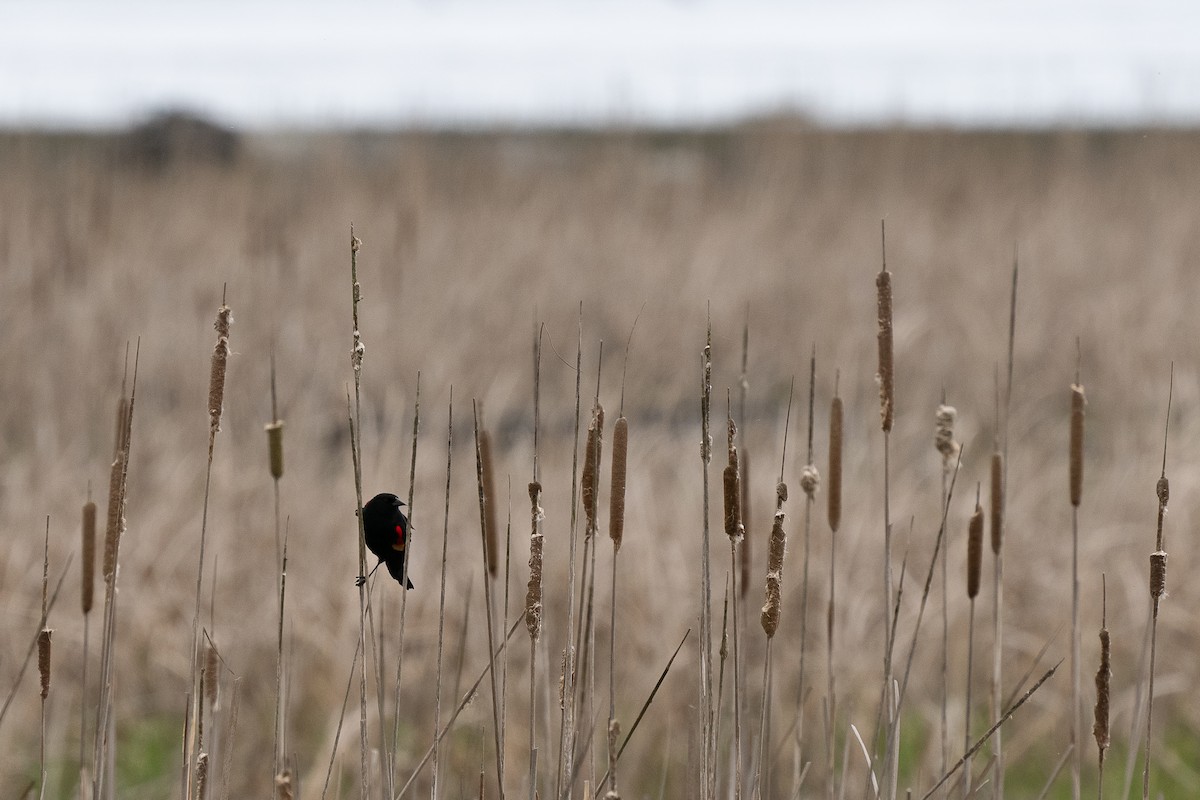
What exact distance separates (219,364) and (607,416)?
3403 millimetres

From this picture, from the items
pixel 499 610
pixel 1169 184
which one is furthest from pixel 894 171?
pixel 499 610

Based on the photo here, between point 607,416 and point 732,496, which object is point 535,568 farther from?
point 607,416

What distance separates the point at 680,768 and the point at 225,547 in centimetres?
141

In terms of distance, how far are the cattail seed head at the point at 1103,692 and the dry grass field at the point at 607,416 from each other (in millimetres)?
135

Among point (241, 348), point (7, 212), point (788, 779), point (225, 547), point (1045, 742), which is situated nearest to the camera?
point (788, 779)

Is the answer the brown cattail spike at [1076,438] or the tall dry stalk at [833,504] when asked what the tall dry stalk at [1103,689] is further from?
the tall dry stalk at [833,504]

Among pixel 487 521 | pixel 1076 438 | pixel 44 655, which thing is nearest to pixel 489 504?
pixel 487 521

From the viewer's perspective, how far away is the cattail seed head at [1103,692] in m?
0.97

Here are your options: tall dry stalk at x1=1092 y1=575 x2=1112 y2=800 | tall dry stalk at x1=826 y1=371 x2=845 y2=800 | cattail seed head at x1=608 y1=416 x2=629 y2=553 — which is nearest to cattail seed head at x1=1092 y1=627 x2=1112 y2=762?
tall dry stalk at x1=1092 y1=575 x2=1112 y2=800

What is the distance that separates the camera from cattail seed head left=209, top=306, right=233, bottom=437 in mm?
801

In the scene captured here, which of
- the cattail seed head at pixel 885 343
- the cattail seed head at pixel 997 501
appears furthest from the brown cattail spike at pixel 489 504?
the cattail seed head at pixel 997 501

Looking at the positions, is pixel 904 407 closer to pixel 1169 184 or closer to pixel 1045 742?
pixel 1045 742

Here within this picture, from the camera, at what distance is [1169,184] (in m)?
8.79

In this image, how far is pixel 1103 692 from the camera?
996mm
